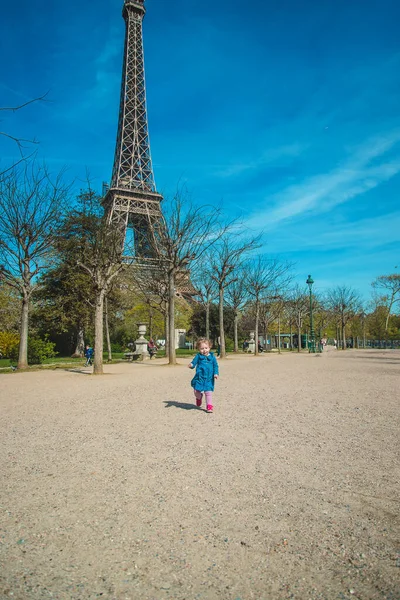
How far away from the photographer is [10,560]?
2.32 metres

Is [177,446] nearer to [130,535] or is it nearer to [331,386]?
[130,535]

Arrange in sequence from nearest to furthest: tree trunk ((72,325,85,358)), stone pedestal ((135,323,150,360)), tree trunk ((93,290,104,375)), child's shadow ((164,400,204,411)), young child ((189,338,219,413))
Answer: young child ((189,338,219,413)) < child's shadow ((164,400,204,411)) < tree trunk ((93,290,104,375)) < stone pedestal ((135,323,150,360)) < tree trunk ((72,325,85,358))

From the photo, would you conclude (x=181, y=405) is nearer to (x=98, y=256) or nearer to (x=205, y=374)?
(x=205, y=374)

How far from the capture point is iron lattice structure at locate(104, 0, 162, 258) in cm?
4184

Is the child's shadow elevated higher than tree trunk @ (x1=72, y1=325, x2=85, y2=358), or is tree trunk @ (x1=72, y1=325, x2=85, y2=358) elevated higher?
tree trunk @ (x1=72, y1=325, x2=85, y2=358)

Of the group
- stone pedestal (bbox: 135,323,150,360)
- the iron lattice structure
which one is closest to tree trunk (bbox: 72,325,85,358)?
stone pedestal (bbox: 135,323,150,360)

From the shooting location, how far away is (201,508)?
9.72ft

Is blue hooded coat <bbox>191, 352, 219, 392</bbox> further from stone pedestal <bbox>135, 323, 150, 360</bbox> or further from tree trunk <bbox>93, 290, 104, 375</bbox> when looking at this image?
stone pedestal <bbox>135, 323, 150, 360</bbox>

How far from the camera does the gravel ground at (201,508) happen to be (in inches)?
83.1

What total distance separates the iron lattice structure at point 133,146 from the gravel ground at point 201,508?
36.4 metres

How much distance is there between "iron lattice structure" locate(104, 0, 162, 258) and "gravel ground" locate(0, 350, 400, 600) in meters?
36.4

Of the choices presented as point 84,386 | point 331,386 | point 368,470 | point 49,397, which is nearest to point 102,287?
point 84,386

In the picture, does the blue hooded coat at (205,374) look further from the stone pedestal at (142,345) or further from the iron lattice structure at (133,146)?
the iron lattice structure at (133,146)

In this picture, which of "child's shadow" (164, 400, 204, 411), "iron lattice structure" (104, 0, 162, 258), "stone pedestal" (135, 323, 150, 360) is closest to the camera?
"child's shadow" (164, 400, 204, 411)
